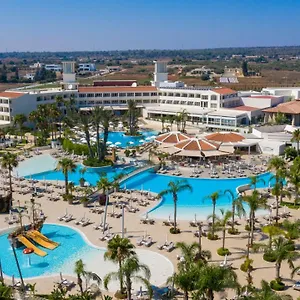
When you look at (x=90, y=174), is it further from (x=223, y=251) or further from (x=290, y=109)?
(x=290, y=109)

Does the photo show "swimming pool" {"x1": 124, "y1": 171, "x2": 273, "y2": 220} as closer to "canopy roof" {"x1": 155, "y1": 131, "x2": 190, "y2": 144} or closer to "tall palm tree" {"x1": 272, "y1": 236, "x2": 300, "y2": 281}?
"canopy roof" {"x1": 155, "y1": 131, "x2": 190, "y2": 144}

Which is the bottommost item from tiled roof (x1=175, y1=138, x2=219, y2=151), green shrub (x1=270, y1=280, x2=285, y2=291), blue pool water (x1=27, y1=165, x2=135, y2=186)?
blue pool water (x1=27, y1=165, x2=135, y2=186)

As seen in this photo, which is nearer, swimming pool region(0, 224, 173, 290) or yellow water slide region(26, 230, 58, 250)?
swimming pool region(0, 224, 173, 290)

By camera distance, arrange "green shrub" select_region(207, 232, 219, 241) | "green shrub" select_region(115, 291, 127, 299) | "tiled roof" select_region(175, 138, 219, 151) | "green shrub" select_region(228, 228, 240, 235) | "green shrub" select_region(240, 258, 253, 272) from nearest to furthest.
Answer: "green shrub" select_region(115, 291, 127, 299), "green shrub" select_region(240, 258, 253, 272), "green shrub" select_region(207, 232, 219, 241), "green shrub" select_region(228, 228, 240, 235), "tiled roof" select_region(175, 138, 219, 151)

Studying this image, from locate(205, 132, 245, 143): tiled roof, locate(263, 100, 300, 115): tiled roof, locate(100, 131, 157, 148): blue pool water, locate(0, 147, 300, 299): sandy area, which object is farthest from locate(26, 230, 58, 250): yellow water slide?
locate(263, 100, 300, 115): tiled roof

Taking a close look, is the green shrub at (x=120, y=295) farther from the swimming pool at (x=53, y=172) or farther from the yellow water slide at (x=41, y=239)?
the swimming pool at (x=53, y=172)

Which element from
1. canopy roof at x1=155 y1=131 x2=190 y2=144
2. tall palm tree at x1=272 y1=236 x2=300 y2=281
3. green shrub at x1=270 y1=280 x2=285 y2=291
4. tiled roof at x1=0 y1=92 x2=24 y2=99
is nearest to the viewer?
tall palm tree at x1=272 y1=236 x2=300 y2=281

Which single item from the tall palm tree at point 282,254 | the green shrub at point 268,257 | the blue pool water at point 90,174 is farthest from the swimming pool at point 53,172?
the tall palm tree at point 282,254

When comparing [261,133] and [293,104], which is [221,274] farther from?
[293,104]
